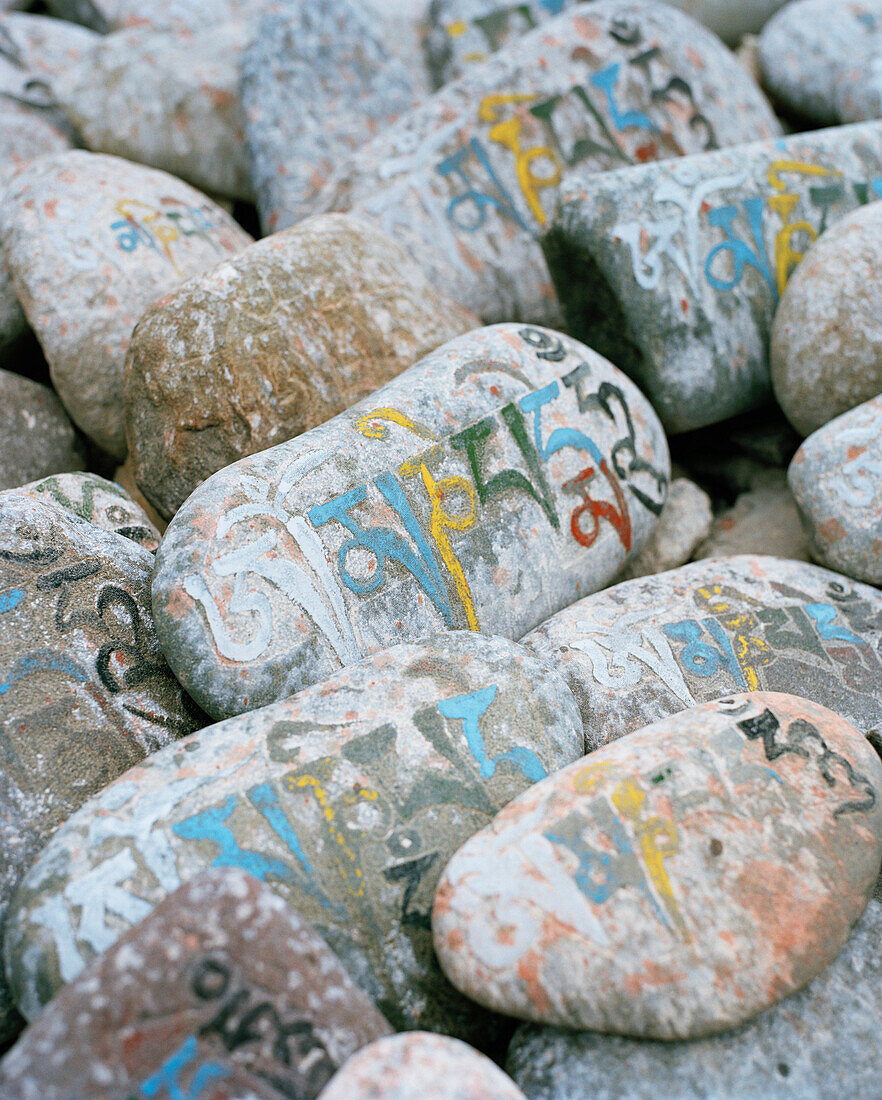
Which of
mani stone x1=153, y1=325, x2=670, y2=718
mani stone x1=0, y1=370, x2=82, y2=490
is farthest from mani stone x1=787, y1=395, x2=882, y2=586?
mani stone x1=0, y1=370, x2=82, y2=490

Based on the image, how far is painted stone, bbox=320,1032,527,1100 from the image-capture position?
885mm

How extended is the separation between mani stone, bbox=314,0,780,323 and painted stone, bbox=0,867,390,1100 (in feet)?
6.10

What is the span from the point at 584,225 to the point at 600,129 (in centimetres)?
72

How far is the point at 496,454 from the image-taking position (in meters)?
1.69

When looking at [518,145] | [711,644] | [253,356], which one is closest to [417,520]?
[253,356]

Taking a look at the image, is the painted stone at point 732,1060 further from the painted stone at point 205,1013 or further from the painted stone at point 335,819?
the painted stone at point 205,1013

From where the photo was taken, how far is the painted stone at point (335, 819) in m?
1.11

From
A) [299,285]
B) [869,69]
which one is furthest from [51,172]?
[869,69]

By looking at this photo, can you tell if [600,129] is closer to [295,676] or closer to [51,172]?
[51,172]

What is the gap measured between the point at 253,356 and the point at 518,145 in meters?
1.25

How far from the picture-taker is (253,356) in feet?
5.66

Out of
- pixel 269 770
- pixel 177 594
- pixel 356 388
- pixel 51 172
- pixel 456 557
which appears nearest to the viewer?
pixel 269 770

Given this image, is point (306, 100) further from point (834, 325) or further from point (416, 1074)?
point (416, 1074)

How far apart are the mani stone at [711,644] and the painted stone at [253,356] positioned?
70 centimetres
